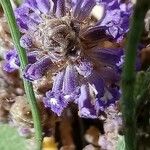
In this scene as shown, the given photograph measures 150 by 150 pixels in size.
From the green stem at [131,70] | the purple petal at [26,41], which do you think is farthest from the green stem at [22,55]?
the green stem at [131,70]

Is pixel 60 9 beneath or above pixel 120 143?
above

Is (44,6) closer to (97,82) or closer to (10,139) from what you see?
(97,82)

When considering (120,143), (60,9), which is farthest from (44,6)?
(120,143)

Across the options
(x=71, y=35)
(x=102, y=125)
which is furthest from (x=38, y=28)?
(x=102, y=125)

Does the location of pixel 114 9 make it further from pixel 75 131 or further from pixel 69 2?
pixel 75 131

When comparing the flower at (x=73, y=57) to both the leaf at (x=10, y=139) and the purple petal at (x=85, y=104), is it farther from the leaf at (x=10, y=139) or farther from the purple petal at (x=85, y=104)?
the leaf at (x=10, y=139)
